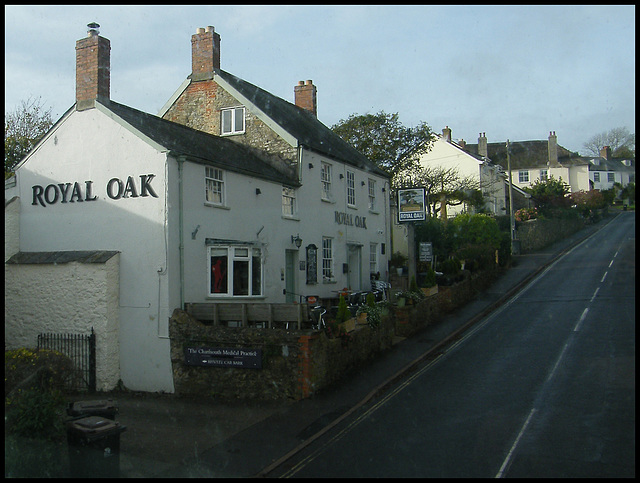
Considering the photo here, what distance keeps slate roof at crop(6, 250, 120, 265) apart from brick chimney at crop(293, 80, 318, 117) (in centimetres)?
1570

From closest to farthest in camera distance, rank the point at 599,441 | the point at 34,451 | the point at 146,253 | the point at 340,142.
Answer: the point at 34,451
the point at 599,441
the point at 146,253
the point at 340,142

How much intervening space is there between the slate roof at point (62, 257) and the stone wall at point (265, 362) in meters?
2.63

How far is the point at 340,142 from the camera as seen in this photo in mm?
27578

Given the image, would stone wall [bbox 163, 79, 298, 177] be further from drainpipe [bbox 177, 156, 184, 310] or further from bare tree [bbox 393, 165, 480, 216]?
bare tree [bbox 393, 165, 480, 216]

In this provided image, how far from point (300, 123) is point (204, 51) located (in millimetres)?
4806

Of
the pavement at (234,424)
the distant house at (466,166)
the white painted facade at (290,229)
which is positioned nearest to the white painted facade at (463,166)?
the distant house at (466,166)

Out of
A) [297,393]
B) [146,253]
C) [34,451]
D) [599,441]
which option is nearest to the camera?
[34,451]

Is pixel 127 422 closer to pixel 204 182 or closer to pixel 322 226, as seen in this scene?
pixel 204 182

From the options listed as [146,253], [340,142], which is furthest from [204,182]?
[340,142]

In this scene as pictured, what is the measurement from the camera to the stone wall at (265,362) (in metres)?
12.8

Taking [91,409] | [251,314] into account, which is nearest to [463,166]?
[251,314]

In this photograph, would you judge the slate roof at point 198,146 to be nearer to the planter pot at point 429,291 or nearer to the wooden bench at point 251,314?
the wooden bench at point 251,314

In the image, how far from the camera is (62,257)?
15.6m

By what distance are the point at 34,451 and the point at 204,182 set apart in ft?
30.3
